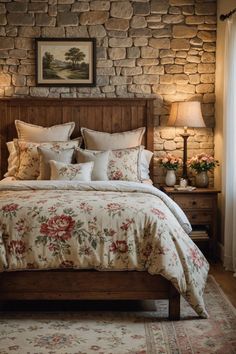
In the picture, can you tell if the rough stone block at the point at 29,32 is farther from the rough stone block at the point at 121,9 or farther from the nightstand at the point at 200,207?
the nightstand at the point at 200,207

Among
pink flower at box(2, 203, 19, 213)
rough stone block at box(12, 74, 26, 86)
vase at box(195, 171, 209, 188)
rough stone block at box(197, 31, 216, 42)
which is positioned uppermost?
rough stone block at box(197, 31, 216, 42)

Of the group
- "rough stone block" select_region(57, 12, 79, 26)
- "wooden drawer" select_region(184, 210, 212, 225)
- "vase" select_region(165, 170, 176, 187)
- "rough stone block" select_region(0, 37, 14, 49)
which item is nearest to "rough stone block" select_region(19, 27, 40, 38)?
"rough stone block" select_region(0, 37, 14, 49)

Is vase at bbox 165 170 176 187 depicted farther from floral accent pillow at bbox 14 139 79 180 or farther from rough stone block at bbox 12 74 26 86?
rough stone block at bbox 12 74 26 86

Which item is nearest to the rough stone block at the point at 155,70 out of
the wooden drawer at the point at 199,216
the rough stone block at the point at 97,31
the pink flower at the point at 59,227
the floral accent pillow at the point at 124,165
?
the rough stone block at the point at 97,31

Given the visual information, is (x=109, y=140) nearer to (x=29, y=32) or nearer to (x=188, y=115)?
(x=188, y=115)

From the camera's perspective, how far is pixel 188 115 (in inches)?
201

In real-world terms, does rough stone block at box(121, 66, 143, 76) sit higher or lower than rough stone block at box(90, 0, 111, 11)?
lower

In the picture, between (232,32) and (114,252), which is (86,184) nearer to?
(114,252)

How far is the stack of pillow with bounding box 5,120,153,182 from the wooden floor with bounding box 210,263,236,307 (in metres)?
1.12

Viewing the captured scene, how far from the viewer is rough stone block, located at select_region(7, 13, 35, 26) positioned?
17.6 feet

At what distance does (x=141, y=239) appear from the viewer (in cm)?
332

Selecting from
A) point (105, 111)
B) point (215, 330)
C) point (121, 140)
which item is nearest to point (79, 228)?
point (215, 330)

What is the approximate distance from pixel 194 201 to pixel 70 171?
1344 mm

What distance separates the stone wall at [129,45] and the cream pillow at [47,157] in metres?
0.93
